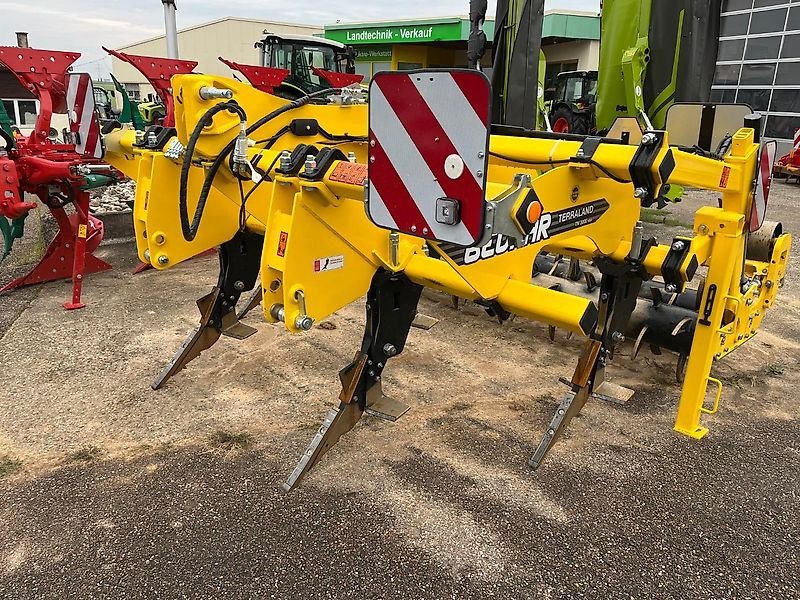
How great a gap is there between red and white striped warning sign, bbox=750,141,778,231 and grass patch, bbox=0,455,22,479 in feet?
12.0

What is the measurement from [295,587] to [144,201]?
1.99 m

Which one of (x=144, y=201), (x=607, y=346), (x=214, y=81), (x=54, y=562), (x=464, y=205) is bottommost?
(x=54, y=562)

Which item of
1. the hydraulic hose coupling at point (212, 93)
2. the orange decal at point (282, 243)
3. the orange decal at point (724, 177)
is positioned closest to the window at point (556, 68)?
the orange decal at point (724, 177)

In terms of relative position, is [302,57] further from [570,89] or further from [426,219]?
[426,219]

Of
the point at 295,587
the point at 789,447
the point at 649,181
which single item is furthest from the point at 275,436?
the point at 789,447

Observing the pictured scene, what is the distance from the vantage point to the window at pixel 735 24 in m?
14.0

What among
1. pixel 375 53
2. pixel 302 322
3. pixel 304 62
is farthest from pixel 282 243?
pixel 375 53

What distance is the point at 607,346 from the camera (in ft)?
10.4

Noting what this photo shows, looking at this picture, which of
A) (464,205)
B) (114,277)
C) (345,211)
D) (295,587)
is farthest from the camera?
(114,277)

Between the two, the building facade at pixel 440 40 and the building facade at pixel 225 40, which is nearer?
the building facade at pixel 440 40

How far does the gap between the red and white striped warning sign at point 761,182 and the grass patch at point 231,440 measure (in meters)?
2.71

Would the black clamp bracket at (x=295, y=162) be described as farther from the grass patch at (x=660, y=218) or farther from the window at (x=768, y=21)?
the window at (x=768, y=21)

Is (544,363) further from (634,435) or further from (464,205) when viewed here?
(464,205)

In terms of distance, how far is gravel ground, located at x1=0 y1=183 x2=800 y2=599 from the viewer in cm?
225
